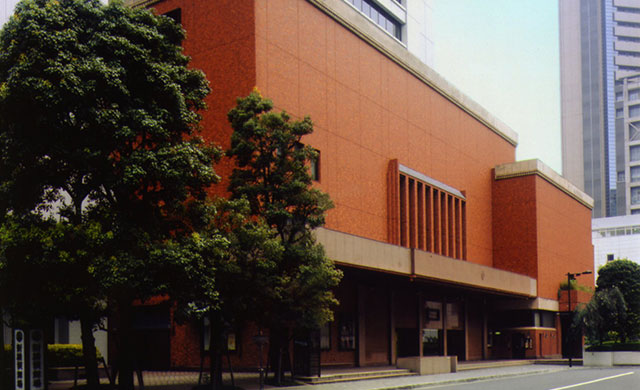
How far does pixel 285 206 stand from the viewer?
27.6 metres

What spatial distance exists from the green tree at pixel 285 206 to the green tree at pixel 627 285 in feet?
164

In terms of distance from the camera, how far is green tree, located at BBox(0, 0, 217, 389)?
20297mm

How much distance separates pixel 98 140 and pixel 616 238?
11376 centimetres

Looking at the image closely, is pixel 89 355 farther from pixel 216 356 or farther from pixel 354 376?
pixel 354 376

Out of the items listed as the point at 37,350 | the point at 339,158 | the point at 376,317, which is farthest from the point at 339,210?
the point at 37,350

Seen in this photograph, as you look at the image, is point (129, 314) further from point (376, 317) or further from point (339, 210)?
point (376, 317)

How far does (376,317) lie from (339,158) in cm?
1097

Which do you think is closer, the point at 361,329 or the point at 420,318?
the point at 361,329

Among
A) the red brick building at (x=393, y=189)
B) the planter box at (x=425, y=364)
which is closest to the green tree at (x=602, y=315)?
the red brick building at (x=393, y=189)

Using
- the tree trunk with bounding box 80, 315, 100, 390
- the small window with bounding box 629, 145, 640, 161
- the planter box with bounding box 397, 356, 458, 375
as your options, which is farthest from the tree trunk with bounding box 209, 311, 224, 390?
the small window with bounding box 629, 145, 640, 161

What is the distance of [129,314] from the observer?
74.7 feet

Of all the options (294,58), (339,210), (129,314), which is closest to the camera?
(129,314)

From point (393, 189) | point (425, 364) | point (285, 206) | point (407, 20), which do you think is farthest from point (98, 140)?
point (407, 20)

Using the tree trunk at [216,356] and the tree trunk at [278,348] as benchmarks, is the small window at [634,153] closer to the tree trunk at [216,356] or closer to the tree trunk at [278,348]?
the tree trunk at [278,348]
